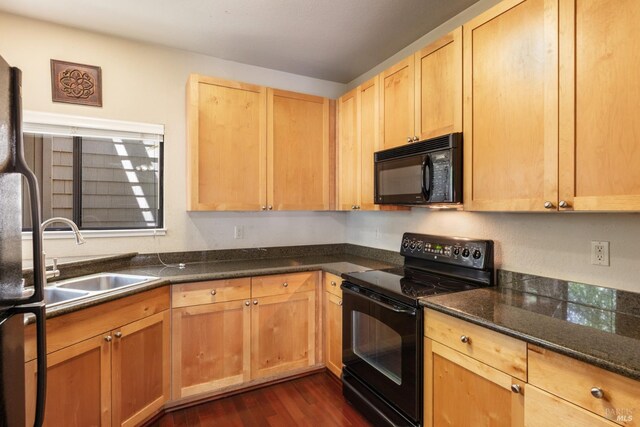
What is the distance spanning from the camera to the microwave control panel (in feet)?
6.46

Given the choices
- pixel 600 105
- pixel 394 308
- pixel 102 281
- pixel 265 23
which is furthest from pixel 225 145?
pixel 600 105

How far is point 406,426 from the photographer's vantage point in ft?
5.82

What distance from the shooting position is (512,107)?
1.56 m

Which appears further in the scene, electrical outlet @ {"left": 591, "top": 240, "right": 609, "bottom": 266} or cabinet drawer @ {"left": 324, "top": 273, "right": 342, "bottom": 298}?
cabinet drawer @ {"left": 324, "top": 273, "right": 342, "bottom": 298}

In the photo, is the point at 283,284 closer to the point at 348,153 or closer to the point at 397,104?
the point at 348,153

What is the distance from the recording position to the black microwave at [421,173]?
1815mm

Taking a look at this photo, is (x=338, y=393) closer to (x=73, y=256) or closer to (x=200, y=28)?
(x=73, y=256)

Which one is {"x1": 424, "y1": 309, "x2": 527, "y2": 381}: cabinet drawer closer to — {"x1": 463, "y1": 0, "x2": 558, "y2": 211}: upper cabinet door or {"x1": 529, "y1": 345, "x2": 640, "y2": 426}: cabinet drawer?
{"x1": 529, "y1": 345, "x2": 640, "y2": 426}: cabinet drawer

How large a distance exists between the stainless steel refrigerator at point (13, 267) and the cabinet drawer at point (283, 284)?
1.60m

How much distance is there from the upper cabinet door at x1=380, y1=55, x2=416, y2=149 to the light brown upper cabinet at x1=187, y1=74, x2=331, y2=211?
718 mm

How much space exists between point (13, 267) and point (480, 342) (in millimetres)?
1606

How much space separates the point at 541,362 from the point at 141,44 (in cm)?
321

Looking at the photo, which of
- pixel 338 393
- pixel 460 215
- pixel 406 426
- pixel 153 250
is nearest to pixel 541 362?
pixel 406 426

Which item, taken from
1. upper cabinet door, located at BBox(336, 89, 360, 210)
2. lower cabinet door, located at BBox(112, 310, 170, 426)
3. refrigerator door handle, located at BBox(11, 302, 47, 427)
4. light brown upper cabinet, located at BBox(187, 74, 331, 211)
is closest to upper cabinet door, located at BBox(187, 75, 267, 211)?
light brown upper cabinet, located at BBox(187, 74, 331, 211)
